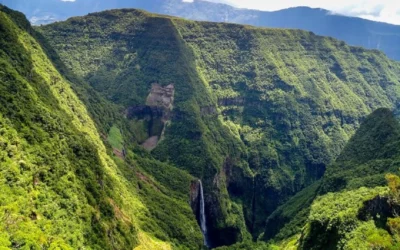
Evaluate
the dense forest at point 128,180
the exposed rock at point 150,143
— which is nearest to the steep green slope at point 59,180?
the dense forest at point 128,180

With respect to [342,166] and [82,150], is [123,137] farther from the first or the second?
[342,166]

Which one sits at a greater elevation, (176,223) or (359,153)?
(359,153)

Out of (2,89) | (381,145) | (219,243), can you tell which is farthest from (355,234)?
(219,243)

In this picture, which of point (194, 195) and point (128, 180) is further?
point (194, 195)

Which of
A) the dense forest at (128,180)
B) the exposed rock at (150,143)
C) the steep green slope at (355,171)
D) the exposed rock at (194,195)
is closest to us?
the dense forest at (128,180)

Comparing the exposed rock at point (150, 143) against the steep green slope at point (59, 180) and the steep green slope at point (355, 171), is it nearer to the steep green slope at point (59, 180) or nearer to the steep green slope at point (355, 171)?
the steep green slope at point (59, 180)

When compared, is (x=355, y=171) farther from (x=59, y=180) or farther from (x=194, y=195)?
(x=59, y=180)

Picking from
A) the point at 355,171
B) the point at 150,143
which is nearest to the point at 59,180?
the point at 355,171

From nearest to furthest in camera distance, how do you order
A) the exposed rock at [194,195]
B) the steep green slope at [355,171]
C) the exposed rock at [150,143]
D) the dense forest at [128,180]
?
the dense forest at [128,180], the steep green slope at [355,171], the exposed rock at [194,195], the exposed rock at [150,143]

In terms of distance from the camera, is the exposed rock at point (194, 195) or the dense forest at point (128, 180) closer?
the dense forest at point (128, 180)
